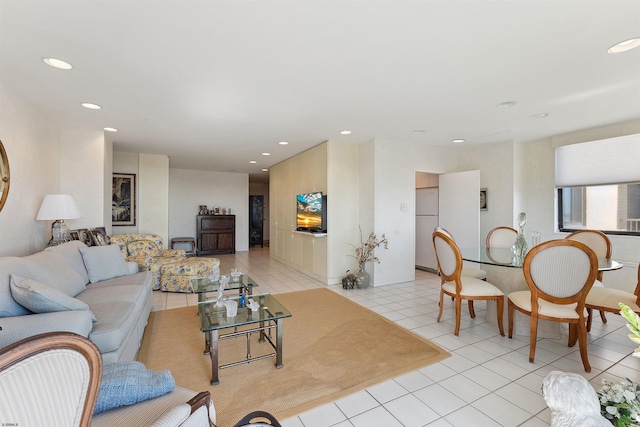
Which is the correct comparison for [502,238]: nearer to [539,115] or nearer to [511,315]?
[511,315]

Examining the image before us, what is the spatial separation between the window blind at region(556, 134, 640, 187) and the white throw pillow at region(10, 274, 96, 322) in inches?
251

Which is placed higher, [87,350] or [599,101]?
[599,101]

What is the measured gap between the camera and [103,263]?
10.7 ft

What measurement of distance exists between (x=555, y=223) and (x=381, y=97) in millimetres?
3939

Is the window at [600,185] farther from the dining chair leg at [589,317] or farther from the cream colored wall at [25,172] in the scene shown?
the cream colored wall at [25,172]

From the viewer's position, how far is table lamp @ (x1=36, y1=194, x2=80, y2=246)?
10.5ft

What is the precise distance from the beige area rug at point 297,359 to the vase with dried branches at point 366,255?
1210mm

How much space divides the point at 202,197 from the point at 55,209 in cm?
533

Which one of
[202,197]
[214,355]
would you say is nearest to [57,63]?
[214,355]

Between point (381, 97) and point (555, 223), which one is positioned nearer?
point (381, 97)

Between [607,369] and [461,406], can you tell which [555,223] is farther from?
[461,406]

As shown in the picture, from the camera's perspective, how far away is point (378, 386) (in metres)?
2.12

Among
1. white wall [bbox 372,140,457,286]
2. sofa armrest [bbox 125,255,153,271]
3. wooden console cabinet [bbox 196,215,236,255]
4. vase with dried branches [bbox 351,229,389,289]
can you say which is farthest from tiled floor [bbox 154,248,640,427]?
wooden console cabinet [bbox 196,215,236,255]

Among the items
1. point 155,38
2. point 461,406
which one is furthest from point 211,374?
point 155,38
